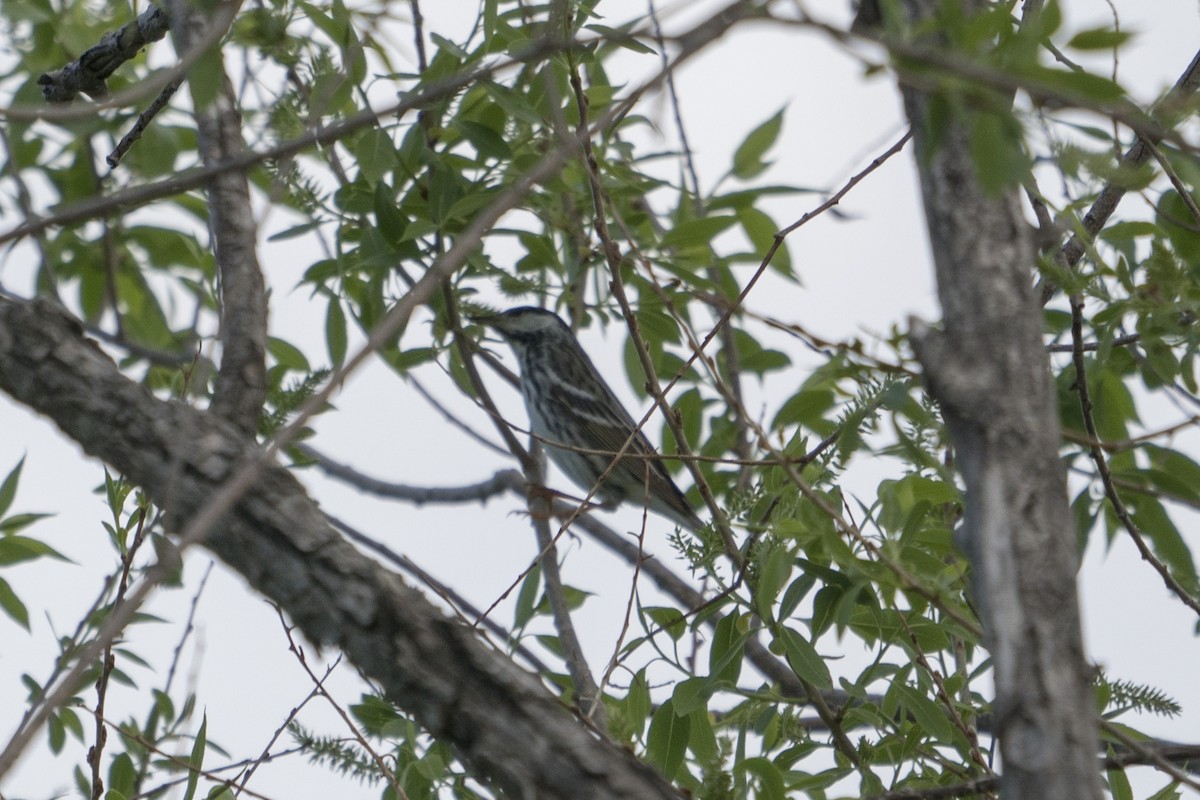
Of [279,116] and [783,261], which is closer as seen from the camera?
[279,116]

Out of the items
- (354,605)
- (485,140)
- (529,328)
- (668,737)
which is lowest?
(354,605)

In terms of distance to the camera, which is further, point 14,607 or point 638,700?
point 14,607

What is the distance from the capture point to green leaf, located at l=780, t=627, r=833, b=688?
2.60 meters

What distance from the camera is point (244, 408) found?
2.28m

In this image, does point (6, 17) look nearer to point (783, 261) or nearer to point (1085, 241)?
point (783, 261)

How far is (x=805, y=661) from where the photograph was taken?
2600mm

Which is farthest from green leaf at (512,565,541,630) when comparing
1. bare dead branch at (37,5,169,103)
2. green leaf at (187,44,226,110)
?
green leaf at (187,44,226,110)

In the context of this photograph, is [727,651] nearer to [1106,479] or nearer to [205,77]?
[1106,479]

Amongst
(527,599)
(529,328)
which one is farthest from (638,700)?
(529,328)

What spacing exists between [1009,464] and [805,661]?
1.41 meters

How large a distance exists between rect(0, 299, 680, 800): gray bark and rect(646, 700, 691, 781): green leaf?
3.54 feet

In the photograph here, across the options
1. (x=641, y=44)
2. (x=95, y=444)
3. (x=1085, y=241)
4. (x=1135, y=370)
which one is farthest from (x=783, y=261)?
(x=95, y=444)

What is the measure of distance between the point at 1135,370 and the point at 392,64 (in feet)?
7.04

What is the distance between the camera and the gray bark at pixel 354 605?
1.53m
